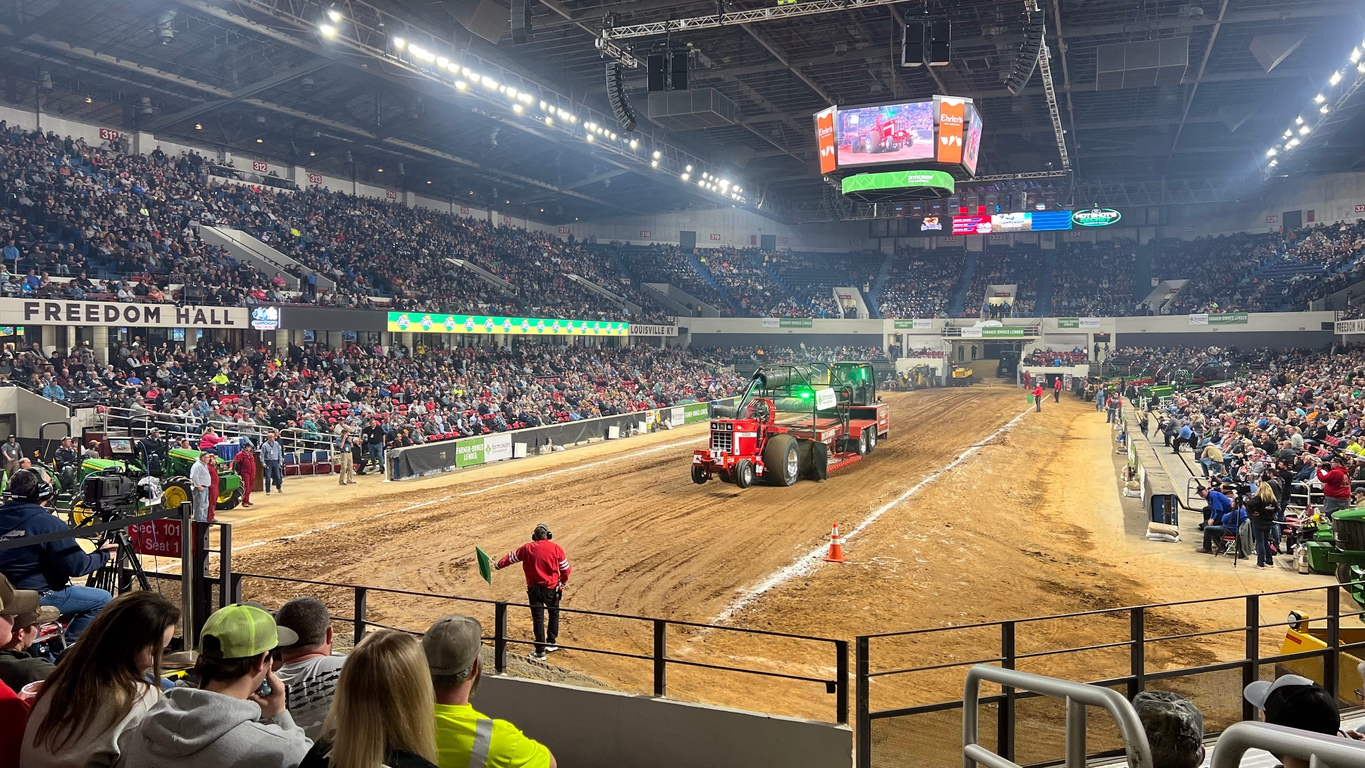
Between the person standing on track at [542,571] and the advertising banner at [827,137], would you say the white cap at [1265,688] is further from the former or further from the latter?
the advertising banner at [827,137]

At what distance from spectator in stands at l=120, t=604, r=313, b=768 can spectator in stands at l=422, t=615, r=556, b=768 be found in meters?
0.46

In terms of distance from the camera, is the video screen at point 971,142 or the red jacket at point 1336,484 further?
the video screen at point 971,142

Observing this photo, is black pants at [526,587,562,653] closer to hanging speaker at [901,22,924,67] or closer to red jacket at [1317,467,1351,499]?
red jacket at [1317,467,1351,499]

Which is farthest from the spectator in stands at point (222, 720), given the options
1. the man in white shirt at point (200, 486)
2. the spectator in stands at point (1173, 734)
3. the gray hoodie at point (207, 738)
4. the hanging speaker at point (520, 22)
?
the hanging speaker at point (520, 22)

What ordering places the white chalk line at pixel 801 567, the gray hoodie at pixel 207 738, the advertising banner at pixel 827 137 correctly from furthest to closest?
the advertising banner at pixel 827 137 < the white chalk line at pixel 801 567 < the gray hoodie at pixel 207 738

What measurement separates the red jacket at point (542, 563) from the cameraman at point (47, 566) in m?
4.33

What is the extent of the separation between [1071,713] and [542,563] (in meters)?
7.53

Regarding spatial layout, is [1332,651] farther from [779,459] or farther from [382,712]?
[779,459]

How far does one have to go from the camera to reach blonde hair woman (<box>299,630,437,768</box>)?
2.57 m

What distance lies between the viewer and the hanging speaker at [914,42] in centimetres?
1848

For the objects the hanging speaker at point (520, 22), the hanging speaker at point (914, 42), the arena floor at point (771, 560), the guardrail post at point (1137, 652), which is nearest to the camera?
the guardrail post at point (1137, 652)

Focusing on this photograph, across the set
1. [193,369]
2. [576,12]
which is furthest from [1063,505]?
[193,369]

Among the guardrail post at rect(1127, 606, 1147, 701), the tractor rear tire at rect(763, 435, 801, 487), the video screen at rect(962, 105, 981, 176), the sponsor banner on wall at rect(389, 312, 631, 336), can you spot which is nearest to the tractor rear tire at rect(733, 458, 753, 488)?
the tractor rear tire at rect(763, 435, 801, 487)

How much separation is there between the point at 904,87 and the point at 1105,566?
22978 mm
